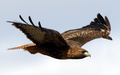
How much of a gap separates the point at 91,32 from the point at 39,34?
4290mm

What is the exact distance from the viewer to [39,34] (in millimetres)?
9156

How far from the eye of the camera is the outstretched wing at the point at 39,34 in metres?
8.64

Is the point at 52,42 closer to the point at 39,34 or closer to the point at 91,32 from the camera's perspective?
the point at 39,34

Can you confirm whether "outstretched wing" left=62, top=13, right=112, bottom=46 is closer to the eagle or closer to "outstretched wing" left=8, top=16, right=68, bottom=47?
the eagle

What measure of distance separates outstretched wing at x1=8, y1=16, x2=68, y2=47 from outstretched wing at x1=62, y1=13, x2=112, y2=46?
7.27ft

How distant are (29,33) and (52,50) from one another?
1258 millimetres

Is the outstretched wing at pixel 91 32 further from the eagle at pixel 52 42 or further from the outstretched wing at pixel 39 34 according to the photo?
the outstretched wing at pixel 39 34

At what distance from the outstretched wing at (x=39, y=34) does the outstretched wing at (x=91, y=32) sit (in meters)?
2.22

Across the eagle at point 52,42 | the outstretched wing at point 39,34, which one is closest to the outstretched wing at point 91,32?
the eagle at point 52,42

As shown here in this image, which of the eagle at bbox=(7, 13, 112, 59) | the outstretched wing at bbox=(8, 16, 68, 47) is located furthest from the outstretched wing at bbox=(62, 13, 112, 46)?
the outstretched wing at bbox=(8, 16, 68, 47)

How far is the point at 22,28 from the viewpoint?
348 inches

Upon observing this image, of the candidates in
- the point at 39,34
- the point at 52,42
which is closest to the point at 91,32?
the point at 52,42

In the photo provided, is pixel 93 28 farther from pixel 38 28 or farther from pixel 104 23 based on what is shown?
pixel 38 28

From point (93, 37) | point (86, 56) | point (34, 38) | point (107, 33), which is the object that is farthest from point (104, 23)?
point (34, 38)
